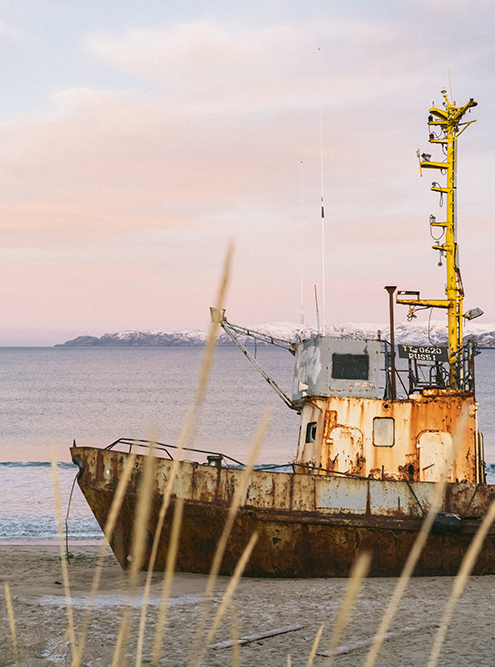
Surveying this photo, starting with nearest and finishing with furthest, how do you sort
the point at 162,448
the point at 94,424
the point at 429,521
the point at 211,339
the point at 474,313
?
the point at 211,339 < the point at 429,521 < the point at 162,448 < the point at 474,313 < the point at 94,424

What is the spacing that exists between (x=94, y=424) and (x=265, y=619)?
178ft

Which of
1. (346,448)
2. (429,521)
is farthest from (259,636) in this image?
(429,521)

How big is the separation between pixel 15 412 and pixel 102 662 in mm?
67353

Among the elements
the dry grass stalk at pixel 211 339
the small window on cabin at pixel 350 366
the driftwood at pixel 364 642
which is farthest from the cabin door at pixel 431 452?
the dry grass stalk at pixel 211 339

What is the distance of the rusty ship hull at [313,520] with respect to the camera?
12016mm

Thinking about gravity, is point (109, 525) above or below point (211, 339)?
→ below

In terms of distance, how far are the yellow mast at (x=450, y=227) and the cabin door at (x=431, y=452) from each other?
1337 millimetres

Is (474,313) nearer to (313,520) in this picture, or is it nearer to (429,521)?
(313,520)

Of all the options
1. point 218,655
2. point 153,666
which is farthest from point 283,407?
point 153,666

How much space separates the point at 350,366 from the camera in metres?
13.4

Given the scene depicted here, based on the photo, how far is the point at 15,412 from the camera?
229ft

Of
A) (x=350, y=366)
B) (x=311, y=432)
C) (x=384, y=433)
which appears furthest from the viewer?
(x=311, y=432)

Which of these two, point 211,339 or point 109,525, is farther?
point 109,525

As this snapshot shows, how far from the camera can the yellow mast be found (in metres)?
14.1
